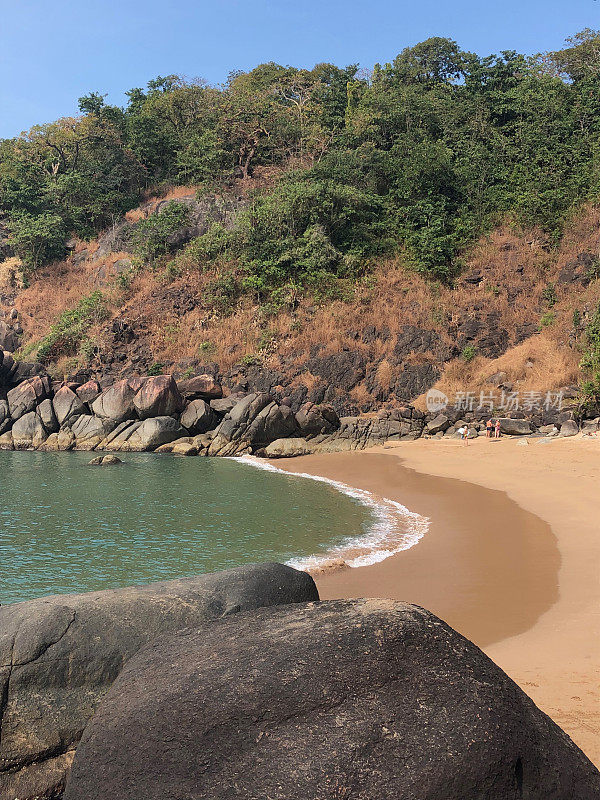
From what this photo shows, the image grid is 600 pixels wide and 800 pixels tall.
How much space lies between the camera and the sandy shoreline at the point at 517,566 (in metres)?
6.37

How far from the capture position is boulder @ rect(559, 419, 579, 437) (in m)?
24.1

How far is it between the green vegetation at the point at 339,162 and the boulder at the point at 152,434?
1065 cm

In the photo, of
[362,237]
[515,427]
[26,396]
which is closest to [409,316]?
[362,237]

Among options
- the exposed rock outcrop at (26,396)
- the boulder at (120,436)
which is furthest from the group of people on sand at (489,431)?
the exposed rock outcrop at (26,396)

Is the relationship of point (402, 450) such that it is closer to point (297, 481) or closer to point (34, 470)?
point (297, 481)

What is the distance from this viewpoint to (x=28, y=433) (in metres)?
30.4

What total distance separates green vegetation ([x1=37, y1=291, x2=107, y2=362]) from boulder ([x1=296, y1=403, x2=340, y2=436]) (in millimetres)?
16524

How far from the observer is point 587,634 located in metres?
7.32

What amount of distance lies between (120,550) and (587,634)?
8774 millimetres

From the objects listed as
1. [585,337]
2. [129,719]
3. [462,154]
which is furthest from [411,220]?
[129,719]

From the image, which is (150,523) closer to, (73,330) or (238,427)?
(238,427)

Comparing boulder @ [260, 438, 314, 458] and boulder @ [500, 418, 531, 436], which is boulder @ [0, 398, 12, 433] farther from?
boulder @ [500, 418, 531, 436]

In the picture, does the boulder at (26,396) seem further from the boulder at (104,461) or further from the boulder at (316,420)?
the boulder at (316,420)

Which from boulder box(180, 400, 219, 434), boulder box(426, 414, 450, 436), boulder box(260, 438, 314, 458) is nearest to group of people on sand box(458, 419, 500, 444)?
boulder box(426, 414, 450, 436)
